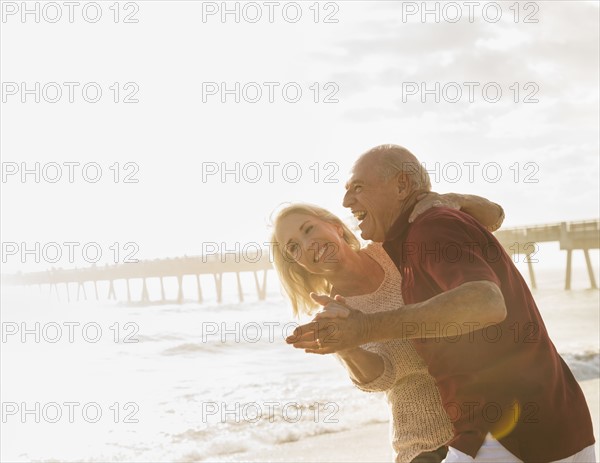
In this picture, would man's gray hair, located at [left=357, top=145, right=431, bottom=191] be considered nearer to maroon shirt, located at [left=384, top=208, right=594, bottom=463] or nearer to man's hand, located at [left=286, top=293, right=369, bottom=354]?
maroon shirt, located at [left=384, top=208, right=594, bottom=463]

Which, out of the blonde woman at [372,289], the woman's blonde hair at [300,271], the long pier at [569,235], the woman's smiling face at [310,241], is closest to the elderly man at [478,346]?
the blonde woman at [372,289]

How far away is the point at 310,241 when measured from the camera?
3152mm

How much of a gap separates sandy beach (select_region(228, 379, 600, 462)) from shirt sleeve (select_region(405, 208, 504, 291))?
4948 mm

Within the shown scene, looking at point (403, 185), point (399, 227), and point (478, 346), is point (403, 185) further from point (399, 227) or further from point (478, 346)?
point (478, 346)

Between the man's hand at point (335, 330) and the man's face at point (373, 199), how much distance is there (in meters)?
0.56

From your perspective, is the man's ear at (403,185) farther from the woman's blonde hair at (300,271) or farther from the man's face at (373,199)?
the woman's blonde hair at (300,271)

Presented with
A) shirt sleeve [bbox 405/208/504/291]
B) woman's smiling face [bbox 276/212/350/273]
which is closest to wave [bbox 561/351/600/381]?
woman's smiling face [bbox 276/212/350/273]

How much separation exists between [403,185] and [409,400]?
0.88 meters

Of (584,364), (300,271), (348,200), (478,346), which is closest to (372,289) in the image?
(300,271)

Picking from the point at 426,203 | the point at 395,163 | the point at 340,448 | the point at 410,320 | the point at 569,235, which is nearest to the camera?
the point at 410,320

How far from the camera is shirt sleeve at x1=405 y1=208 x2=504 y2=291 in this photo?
183cm

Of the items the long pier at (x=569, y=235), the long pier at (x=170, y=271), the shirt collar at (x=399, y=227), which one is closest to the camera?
the shirt collar at (x=399, y=227)

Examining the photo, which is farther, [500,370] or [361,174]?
[361,174]

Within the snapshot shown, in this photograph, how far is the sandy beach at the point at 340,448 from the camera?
6.82 m
